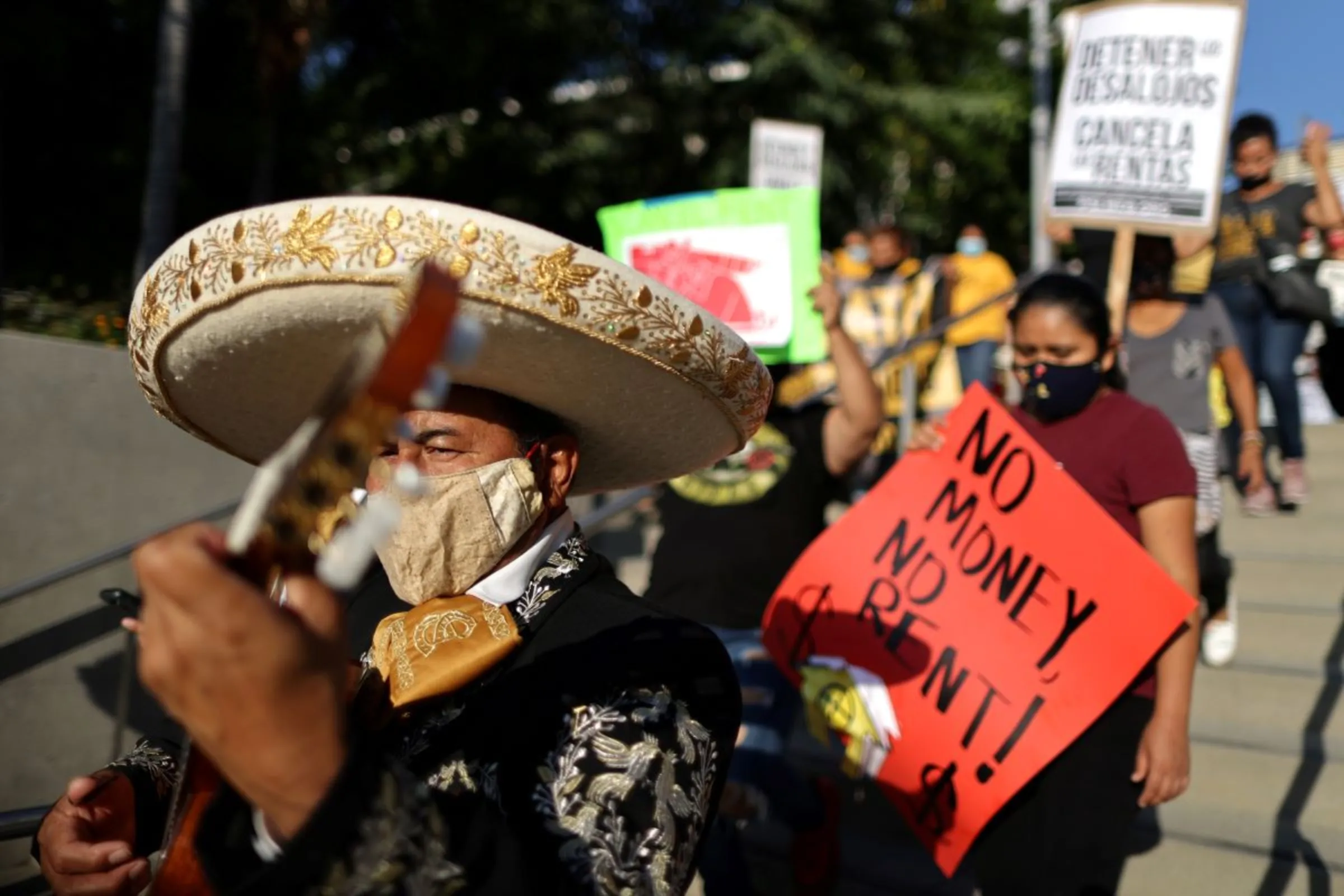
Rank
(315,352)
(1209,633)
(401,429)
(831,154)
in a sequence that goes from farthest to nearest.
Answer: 1. (831,154)
2. (1209,633)
3. (315,352)
4. (401,429)

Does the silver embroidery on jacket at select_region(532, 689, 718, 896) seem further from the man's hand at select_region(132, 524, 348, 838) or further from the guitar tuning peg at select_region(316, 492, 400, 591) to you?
the guitar tuning peg at select_region(316, 492, 400, 591)

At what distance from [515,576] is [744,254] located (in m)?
3.35

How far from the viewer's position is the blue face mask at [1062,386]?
294cm

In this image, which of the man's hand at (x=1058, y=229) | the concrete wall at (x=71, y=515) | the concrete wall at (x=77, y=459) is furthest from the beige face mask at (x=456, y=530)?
the man's hand at (x=1058, y=229)

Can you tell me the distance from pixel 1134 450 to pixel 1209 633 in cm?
285

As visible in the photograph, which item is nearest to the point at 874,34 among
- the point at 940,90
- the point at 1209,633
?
the point at 940,90

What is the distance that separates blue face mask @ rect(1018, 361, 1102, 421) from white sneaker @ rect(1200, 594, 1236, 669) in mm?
2687

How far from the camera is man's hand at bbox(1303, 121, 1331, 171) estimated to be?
573 centimetres

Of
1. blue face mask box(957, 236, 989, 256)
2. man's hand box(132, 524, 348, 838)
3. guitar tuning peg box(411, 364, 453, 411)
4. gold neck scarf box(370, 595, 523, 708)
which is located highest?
guitar tuning peg box(411, 364, 453, 411)

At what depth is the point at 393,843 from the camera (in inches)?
40.1

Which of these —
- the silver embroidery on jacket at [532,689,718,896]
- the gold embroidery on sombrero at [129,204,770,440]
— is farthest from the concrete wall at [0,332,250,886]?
the silver embroidery on jacket at [532,689,718,896]

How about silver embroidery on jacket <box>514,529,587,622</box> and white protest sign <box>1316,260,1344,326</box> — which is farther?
white protest sign <box>1316,260,1344,326</box>

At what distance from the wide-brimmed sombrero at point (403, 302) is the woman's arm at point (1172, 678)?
4.19 feet

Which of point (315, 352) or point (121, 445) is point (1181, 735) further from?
point (121, 445)
